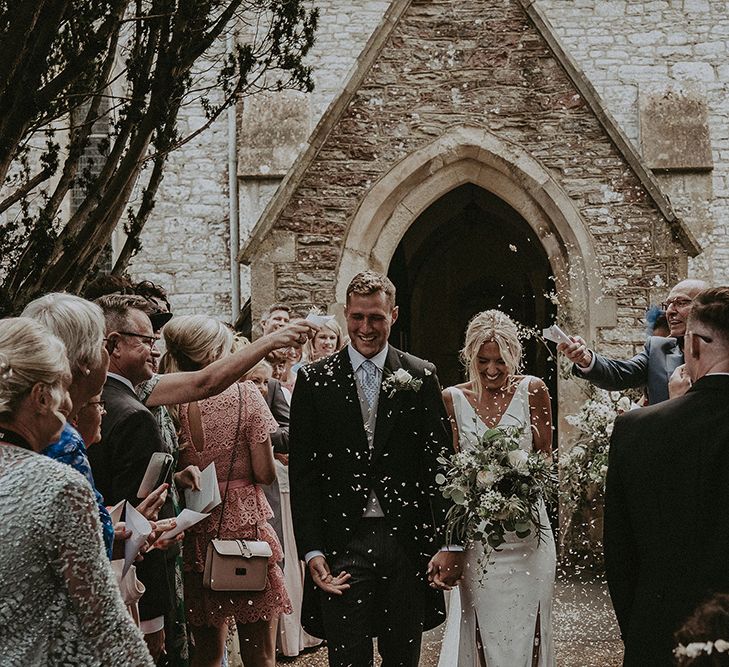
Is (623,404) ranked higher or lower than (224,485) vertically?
higher

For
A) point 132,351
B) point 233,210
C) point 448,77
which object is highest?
point 448,77

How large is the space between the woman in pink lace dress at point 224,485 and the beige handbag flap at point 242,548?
0.68 ft

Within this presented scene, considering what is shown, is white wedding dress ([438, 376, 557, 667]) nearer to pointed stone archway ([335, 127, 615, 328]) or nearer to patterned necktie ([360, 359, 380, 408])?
patterned necktie ([360, 359, 380, 408])

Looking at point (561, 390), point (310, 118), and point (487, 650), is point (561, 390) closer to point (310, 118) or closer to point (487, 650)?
point (487, 650)

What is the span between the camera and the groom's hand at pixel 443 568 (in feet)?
14.0

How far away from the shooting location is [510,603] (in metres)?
4.80

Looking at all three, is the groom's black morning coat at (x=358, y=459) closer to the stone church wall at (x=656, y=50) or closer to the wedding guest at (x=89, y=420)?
the wedding guest at (x=89, y=420)

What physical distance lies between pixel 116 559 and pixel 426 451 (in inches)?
61.5

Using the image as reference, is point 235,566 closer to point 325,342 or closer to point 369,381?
point 369,381

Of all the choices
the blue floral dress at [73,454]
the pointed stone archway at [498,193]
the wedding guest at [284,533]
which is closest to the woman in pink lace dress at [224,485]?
the wedding guest at [284,533]

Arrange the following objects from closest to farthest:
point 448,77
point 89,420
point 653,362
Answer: point 89,420
point 653,362
point 448,77

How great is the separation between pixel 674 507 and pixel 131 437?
75.5 inches

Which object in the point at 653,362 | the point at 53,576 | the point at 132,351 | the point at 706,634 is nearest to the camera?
the point at 53,576

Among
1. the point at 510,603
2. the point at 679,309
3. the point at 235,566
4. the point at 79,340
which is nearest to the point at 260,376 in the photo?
the point at 235,566
